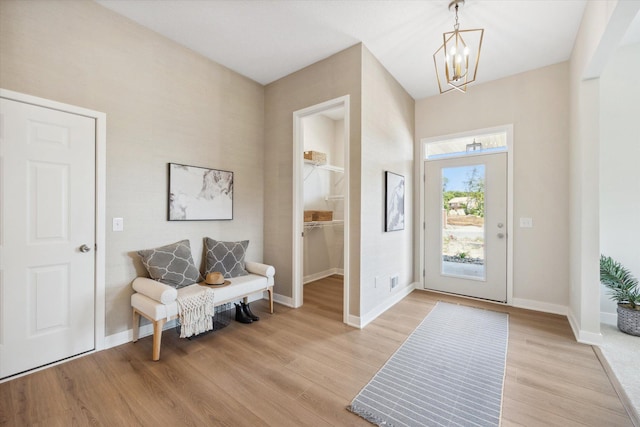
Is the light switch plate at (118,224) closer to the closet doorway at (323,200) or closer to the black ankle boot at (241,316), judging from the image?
the black ankle boot at (241,316)

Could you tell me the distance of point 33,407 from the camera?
5.47 ft

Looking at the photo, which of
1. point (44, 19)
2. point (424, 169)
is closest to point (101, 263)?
point (44, 19)

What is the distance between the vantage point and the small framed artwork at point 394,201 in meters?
3.36

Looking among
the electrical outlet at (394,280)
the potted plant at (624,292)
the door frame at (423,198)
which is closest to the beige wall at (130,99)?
the electrical outlet at (394,280)

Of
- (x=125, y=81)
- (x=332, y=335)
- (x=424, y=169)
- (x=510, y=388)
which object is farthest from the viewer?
(x=424, y=169)

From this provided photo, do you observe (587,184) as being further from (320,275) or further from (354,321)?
(320,275)

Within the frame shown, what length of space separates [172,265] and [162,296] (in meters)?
0.41

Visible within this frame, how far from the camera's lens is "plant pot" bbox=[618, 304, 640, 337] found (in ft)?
8.35

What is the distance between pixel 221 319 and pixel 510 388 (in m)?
2.70

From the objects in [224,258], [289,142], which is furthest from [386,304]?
[289,142]

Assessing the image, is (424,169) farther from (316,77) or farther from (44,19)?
(44,19)

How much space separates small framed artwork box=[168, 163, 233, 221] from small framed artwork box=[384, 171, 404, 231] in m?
1.93

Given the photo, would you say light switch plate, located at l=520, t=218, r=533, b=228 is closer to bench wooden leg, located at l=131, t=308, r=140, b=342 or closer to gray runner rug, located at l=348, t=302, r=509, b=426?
gray runner rug, located at l=348, t=302, r=509, b=426

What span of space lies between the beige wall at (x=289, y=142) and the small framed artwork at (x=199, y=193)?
0.61 m
